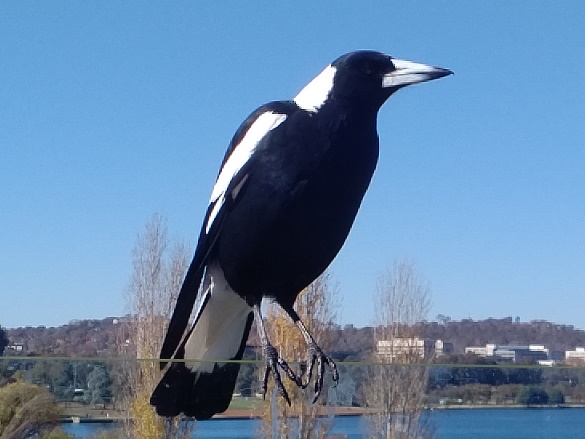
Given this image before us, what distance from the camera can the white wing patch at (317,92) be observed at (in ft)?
7.93

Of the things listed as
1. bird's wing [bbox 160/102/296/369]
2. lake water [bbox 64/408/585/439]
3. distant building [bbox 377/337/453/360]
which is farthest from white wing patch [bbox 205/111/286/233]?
distant building [bbox 377/337/453/360]

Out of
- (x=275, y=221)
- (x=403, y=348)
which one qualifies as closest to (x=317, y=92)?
(x=275, y=221)

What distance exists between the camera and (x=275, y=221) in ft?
7.66

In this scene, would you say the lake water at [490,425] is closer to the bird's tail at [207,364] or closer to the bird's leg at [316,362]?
the bird's tail at [207,364]

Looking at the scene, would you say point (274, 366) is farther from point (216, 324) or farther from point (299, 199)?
point (299, 199)

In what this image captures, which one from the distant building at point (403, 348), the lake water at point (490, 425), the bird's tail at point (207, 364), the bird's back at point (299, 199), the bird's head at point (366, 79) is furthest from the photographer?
the distant building at point (403, 348)

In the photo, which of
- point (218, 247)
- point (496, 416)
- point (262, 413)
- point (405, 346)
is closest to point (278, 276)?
point (218, 247)

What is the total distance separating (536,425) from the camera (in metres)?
3.14

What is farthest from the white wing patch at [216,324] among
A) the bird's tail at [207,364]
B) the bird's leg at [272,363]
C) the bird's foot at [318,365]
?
the bird's foot at [318,365]

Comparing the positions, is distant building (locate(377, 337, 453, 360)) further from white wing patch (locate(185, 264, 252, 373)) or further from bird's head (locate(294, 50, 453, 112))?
bird's head (locate(294, 50, 453, 112))

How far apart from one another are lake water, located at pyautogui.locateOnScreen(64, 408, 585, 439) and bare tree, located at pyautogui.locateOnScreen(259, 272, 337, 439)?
181 millimetres

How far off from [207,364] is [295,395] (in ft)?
6.02

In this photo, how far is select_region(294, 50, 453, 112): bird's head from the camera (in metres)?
2.40

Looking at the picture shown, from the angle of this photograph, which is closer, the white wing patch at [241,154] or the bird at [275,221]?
the bird at [275,221]
